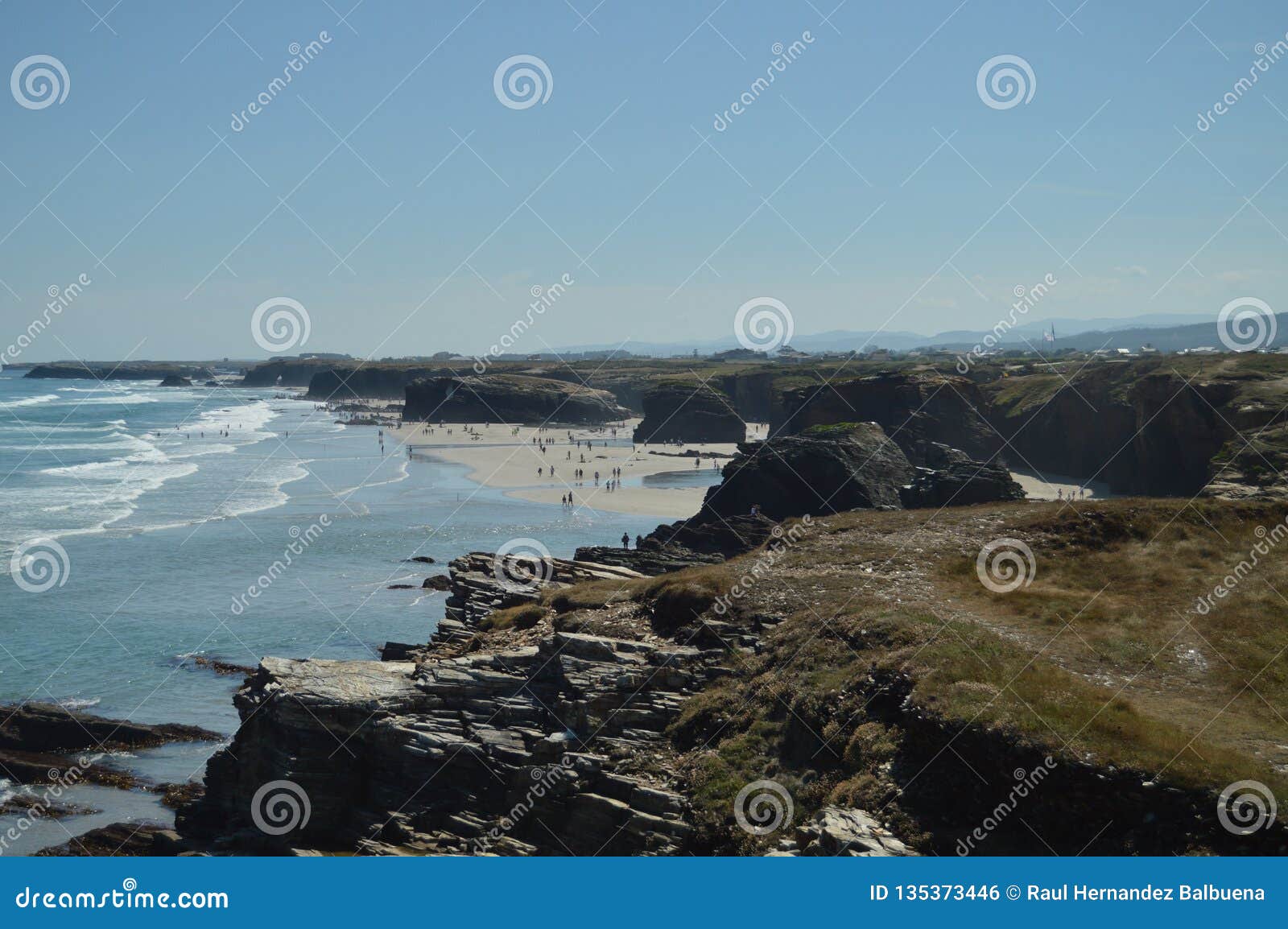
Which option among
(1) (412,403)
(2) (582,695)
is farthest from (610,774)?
(1) (412,403)

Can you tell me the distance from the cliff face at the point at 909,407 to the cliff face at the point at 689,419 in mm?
30697

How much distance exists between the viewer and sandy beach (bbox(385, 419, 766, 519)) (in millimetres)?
69125

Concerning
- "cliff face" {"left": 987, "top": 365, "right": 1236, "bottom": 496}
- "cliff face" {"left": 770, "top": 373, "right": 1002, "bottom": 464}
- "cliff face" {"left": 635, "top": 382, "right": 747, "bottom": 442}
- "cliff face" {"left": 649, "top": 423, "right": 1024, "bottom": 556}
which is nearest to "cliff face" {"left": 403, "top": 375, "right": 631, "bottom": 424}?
"cliff face" {"left": 635, "top": 382, "right": 747, "bottom": 442}

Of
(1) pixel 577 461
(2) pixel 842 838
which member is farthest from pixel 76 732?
(1) pixel 577 461

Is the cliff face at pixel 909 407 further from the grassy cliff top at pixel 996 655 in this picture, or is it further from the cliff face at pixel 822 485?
the grassy cliff top at pixel 996 655

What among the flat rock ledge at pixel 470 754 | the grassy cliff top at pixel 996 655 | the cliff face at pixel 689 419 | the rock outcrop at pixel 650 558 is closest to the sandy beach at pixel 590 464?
the cliff face at pixel 689 419

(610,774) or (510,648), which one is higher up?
(510,648)

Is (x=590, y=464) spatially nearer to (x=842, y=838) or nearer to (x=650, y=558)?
(x=650, y=558)

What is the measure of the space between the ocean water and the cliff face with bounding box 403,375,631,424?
133 ft

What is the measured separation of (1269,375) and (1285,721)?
50291 mm

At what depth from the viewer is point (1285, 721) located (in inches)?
601

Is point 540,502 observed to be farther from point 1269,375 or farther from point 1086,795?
point 1086,795

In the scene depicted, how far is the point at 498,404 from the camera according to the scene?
461 feet

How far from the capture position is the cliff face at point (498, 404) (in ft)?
457
